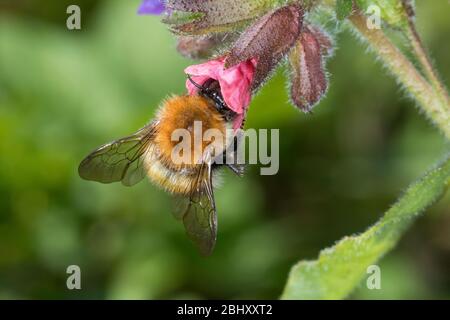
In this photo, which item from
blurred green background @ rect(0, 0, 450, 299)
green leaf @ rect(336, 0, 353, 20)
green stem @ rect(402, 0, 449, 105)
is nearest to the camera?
green leaf @ rect(336, 0, 353, 20)

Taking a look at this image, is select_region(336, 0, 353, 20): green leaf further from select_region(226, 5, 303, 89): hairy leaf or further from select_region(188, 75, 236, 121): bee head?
select_region(188, 75, 236, 121): bee head

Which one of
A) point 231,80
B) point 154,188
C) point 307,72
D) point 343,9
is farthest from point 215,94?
point 154,188

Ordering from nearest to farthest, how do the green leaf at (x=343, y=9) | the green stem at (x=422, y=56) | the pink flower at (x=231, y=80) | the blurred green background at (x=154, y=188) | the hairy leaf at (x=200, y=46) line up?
the pink flower at (x=231, y=80) → the green leaf at (x=343, y=9) → the green stem at (x=422, y=56) → the hairy leaf at (x=200, y=46) → the blurred green background at (x=154, y=188)

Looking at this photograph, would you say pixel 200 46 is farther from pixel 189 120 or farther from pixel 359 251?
pixel 359 251

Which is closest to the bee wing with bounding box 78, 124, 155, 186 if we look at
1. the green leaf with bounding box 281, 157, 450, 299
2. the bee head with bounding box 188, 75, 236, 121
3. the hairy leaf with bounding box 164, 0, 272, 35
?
the bee head with bounding box 188, 75, 236, 121

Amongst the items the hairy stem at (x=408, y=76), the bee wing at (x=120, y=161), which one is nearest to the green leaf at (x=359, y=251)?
the hairy stem at (x=408, y=76)

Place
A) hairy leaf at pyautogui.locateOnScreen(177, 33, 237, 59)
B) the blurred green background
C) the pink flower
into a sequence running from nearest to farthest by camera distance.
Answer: the pink flower → hairy leaf at pyautogui.locateOnScreen(177, 33, 237, 59) → the blurred green background

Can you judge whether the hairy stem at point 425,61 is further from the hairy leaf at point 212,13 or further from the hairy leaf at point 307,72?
the hairy leaf at point 212,13

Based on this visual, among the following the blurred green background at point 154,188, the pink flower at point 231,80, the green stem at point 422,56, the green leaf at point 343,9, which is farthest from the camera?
the blurred green background at point 154,188
